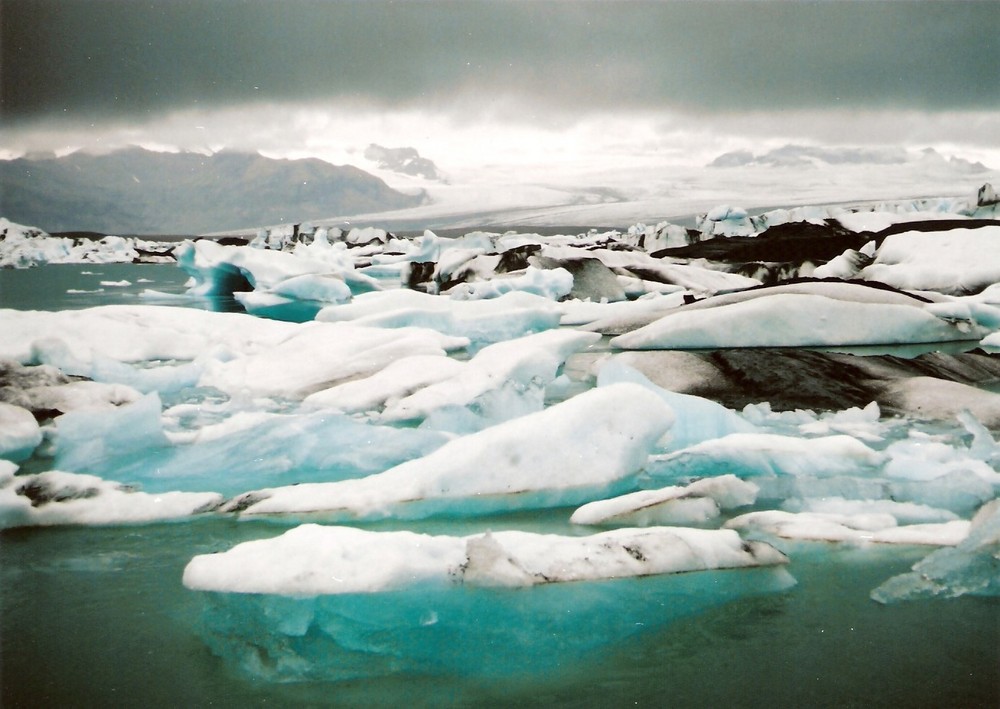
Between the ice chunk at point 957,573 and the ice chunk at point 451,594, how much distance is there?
0.37 metres

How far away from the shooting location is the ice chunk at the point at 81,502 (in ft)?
11.6

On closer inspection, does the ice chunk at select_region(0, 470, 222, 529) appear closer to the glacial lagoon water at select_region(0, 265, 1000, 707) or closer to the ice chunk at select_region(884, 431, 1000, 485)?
the glacial lagoon water at select_region(0, 265, 1000, 707)

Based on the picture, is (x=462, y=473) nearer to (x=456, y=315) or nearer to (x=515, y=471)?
(x=515, y=471)

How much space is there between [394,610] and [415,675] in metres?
0.34

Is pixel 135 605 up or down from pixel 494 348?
down

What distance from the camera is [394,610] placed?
265 centimetres

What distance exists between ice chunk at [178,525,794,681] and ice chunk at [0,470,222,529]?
81 cm

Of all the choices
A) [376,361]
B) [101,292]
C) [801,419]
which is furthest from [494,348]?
[101,292]

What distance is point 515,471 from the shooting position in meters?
3.71

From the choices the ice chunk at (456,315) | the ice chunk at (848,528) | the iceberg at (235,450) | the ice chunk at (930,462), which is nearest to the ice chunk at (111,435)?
the iceberg at (235,450)

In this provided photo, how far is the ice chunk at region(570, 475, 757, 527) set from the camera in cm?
340

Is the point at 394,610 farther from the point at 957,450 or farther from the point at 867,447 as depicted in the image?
the point at 957,450

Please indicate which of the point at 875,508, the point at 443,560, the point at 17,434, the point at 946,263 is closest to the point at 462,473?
the point at 443,560

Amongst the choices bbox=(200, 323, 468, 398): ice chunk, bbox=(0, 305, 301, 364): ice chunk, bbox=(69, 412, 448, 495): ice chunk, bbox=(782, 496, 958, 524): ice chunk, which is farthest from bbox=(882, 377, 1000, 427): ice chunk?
bbox=(0, 305, 301, 364): ice chunk
